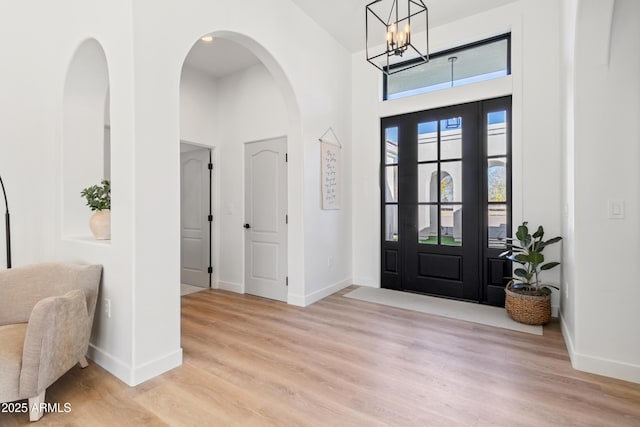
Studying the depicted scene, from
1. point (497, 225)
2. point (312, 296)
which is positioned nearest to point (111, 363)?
point (312, 296)

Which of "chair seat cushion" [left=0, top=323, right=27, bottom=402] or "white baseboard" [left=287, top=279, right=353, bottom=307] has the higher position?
"chair seat cushion" [left=0, top=323, right=27, bottom=402]

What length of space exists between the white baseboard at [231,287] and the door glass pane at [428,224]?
2.54 meters

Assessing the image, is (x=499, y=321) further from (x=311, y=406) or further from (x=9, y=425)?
(x=9, y=425)

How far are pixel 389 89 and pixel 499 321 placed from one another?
3.24 metres

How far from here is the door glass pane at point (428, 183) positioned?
4.09m

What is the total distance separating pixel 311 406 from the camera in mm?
1878

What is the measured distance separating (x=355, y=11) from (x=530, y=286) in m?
3.56

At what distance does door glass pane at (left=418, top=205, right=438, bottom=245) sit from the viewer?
13.4ft

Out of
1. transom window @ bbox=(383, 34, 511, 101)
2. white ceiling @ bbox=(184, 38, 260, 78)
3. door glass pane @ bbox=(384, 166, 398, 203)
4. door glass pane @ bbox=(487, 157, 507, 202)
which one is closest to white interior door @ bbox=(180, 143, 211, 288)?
white ceiling @ bbox=(184, 38, 260, 78)

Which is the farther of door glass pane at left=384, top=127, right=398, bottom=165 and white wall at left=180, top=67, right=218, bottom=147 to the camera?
door glass pane at left=384, top=127, right=398, bottom=165

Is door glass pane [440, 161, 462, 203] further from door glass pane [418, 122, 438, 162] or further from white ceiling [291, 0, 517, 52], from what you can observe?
white ceiling [291, 0, 517, 52]

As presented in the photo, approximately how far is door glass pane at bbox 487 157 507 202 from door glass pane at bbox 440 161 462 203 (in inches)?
12.6

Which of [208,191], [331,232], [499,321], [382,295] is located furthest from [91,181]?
[499,321]

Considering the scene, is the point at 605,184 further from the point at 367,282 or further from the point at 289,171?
the point at 367,282
